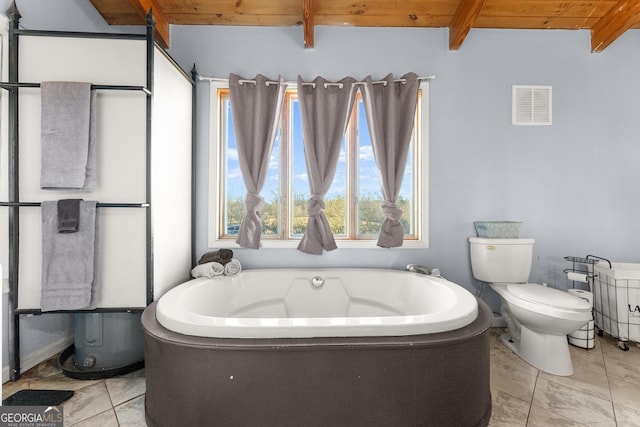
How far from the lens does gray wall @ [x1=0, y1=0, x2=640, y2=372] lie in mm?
2326

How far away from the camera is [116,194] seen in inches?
66.9

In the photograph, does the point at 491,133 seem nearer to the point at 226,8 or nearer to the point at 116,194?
the point at 226,8

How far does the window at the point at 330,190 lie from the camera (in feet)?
7.75

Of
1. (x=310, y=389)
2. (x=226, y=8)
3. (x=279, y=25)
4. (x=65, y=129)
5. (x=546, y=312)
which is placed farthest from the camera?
(x=279, y=25)

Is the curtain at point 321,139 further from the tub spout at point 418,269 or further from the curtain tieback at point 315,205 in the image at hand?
the tub spout at point 418,269

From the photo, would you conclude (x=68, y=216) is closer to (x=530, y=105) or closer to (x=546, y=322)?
(x=546, y=322)

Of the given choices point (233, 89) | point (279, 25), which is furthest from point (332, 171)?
point (279, 25)

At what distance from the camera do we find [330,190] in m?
2.43

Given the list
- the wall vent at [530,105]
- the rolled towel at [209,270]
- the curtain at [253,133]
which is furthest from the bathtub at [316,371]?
the wall vent at [530,105]

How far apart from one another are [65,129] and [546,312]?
2.85 m

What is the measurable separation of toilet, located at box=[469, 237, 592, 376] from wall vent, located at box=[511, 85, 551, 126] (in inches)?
36.9

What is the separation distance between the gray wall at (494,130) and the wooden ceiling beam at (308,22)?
75mm

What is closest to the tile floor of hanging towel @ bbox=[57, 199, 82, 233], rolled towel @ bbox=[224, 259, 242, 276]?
rolled towel @ bbox=[224, 259, 242, 276]

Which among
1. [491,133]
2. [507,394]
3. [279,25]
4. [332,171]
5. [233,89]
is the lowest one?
[507,394]
